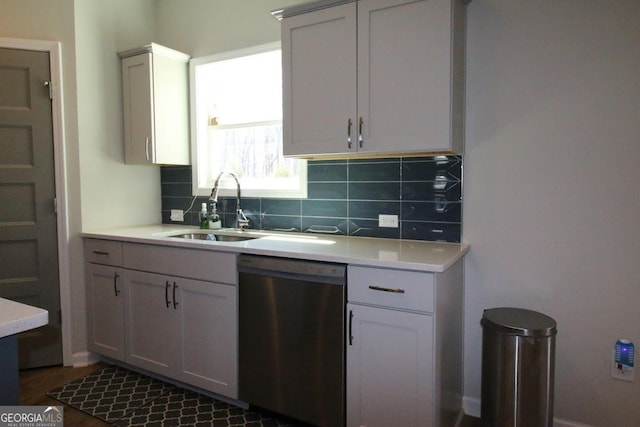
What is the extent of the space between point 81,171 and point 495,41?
274 cm

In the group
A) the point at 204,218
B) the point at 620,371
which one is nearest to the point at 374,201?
the point at 204,218

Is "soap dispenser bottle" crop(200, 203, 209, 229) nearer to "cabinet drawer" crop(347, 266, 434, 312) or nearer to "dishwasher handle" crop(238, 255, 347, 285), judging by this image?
"dishwasher handle" crop(238, 255, 347, 285)

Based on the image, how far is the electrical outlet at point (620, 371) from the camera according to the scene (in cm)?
198

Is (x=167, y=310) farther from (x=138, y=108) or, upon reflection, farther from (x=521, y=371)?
(x=521, y=371)

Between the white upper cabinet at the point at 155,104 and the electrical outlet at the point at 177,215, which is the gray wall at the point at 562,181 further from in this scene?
the electrical outlet at the point at 177,215

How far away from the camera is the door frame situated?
2.82 meters

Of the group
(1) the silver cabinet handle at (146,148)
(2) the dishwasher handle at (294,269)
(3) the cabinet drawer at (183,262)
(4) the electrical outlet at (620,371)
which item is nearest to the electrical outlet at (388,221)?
(2) the dishwasher handle at (294,269)

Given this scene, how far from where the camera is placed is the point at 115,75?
3174mm

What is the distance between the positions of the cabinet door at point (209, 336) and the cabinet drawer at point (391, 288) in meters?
0.73

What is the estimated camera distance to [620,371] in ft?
6.57

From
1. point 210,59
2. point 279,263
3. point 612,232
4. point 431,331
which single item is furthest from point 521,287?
point 210,59

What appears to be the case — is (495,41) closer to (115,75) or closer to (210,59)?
(210,59)

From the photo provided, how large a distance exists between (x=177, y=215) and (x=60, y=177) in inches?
34.4

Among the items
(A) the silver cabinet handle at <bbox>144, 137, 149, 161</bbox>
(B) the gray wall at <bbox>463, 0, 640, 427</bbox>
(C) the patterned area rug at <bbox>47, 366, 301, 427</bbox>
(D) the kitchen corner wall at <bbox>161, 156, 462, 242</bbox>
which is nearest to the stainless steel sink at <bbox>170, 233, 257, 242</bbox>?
(D) the kitchen corner wall at <bbox>161, 156, 462, 242</bbox>
